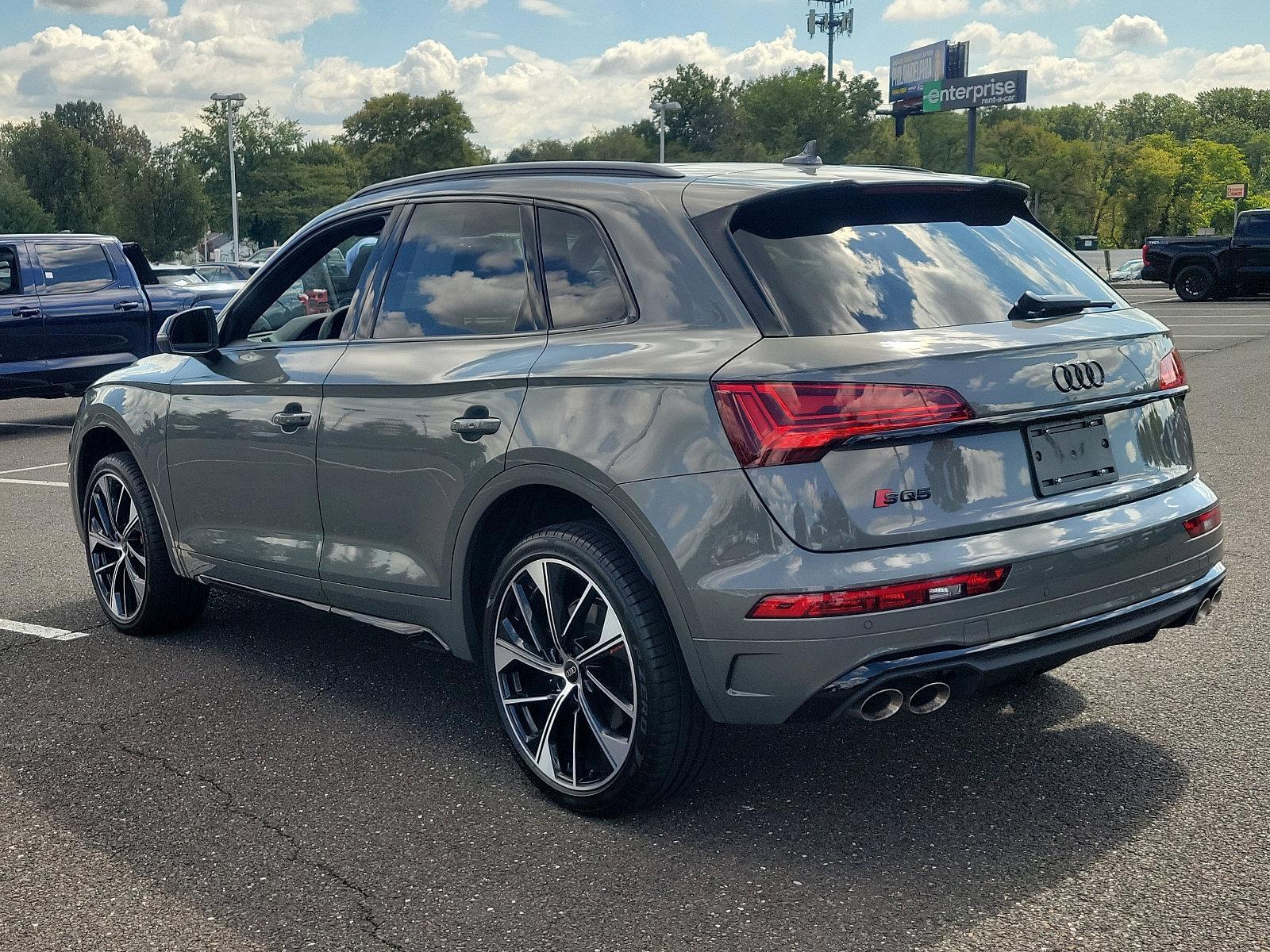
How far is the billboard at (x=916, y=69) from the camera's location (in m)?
86.3

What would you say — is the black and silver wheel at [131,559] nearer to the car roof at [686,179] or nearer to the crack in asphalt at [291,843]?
the crack in asphalt at [291,843]

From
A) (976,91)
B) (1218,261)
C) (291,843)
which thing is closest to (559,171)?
(291,843)

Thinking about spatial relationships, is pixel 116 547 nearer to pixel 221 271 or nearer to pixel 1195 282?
pixel 221 271

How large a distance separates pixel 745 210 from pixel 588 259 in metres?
0.49

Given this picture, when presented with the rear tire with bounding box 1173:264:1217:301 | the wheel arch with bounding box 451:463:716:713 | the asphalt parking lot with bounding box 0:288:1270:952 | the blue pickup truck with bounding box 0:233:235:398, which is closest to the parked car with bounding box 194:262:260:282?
the blue pickup truck with bounding box 0:233:235:398

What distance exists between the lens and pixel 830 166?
3918 millimetres

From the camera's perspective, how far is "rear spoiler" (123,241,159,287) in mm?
14820

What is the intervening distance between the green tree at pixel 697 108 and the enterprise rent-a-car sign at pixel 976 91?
1893 inches

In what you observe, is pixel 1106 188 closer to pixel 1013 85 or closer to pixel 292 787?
pixel 1013 85

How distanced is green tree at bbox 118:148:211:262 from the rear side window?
69.9 metres

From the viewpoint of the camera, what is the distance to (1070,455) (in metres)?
3.44

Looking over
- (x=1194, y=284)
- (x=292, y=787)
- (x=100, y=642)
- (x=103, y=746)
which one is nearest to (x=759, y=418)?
(x=292, y=787)

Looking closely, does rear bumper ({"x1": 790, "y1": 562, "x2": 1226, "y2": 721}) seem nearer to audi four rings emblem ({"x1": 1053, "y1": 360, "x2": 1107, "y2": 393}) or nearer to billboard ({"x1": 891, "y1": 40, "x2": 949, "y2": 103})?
audi four rings emblem ({"x1": 1053, "y1": 360, "x2": 1107, "y2": 393})

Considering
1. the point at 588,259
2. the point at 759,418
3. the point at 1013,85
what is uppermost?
the point at 1013,85
